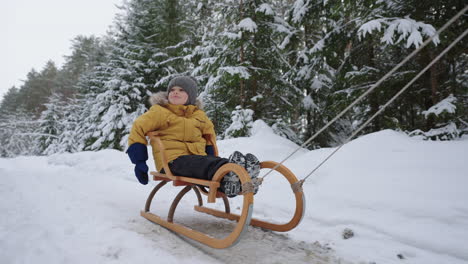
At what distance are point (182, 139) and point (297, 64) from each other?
6051mm

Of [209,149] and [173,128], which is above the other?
[173,128]

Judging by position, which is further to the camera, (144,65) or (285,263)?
(144,65)

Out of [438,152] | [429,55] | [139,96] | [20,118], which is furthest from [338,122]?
[20,118]

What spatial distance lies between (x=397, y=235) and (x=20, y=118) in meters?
36.0

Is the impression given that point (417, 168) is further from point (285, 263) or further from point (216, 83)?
point (216, 83)

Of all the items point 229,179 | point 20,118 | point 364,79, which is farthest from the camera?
point 20,118

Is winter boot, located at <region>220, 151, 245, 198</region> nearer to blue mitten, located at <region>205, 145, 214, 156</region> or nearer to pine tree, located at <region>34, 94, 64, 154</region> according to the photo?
blue mitten, located at <region>205, 145, 214, 156</region>

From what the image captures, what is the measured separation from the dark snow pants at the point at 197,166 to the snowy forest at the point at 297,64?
3617 millimetres

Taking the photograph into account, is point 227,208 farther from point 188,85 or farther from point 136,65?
point 136,65

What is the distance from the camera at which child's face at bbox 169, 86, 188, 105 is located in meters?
3.26

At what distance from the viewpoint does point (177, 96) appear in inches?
129

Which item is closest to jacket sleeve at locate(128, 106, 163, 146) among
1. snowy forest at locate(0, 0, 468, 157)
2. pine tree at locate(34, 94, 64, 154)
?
snowy forest at locate(0, 0, 468, 157)

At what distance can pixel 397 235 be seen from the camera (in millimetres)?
2250

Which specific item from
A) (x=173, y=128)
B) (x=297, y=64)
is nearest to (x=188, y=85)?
(x=173, y=128)
